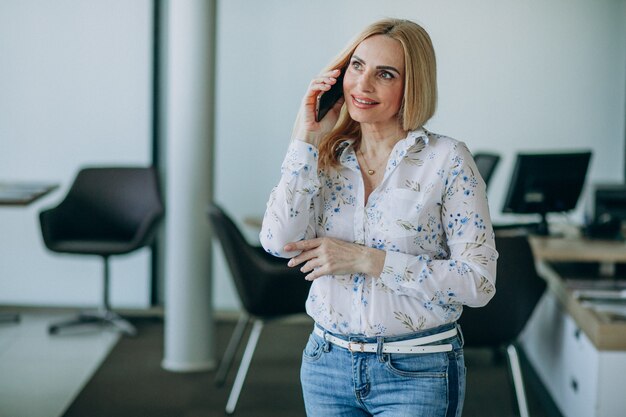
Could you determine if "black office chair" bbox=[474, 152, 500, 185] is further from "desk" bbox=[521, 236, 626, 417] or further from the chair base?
the chair base

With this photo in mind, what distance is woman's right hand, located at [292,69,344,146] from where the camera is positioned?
2.04 m

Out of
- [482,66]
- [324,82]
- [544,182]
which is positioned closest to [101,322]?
[544,182]

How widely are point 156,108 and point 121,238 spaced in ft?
3.08

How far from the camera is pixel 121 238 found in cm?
602

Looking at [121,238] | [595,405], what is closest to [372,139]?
[595,405]

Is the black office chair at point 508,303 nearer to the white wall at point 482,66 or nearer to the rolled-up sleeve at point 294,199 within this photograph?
the rolled-up sleeve at point 294,199

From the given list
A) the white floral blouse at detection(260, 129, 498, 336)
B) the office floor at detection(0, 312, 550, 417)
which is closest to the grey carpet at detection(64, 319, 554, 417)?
the office floor at detection(0, 312, 550, 417)

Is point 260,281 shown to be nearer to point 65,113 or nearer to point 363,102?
point 363,102

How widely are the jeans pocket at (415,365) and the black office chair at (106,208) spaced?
160 inches

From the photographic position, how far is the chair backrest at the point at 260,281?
13.7 feet

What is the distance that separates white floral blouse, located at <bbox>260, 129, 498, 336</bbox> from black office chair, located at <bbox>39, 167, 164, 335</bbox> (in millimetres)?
3916

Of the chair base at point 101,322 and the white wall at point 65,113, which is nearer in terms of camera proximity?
the chair base at point 101,322

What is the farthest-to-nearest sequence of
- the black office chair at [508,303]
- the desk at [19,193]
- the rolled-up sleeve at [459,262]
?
the desk at [19,193] → the black office chair at [508,303] → the rolled-up sleeve at [459,262]

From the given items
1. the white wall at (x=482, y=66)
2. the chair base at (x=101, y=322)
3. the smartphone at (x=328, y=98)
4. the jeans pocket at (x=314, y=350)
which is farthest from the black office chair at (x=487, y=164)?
the jeans pocket at (x=314, y=350)
